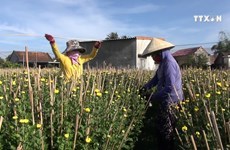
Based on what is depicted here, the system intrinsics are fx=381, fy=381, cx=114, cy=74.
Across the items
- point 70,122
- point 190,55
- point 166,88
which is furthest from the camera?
point 190,55

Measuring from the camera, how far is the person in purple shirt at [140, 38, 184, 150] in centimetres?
484

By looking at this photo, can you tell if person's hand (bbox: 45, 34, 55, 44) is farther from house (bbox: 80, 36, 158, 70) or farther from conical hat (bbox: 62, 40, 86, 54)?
house (bbox: 80, 36, 158, 70)

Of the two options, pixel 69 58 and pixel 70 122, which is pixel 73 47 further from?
pixel 70 122

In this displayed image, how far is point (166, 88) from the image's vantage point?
4840 mm

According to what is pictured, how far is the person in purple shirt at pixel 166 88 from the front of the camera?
484cm

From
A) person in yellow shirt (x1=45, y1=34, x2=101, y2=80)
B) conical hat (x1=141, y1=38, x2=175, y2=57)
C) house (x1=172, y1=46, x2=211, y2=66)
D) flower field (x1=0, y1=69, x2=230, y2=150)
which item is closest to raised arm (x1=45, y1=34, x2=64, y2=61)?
person in yellow shirt (x1=45, y1=34, x2=101, y2=80)

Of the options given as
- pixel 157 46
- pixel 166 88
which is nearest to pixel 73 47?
pixel 157 46

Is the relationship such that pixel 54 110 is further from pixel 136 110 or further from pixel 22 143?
pixel 136 110

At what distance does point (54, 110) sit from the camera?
368 centimetres

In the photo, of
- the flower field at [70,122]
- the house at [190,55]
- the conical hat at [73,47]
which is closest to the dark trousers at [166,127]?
the flower field at [70,122]

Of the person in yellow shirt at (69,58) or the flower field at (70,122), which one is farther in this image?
the person in yellow shirt at (69,58)

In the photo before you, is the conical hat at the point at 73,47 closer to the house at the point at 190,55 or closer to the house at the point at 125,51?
the house at the point at 125,51

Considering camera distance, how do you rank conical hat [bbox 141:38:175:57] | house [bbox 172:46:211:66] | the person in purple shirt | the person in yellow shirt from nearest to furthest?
the person in purple shirt
conical hat [bbox 141:38:175:57]
the person in yellow shirt
house [bbox 172:46:211:66]

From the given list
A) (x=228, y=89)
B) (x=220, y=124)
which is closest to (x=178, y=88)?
(x=228, y=89)
